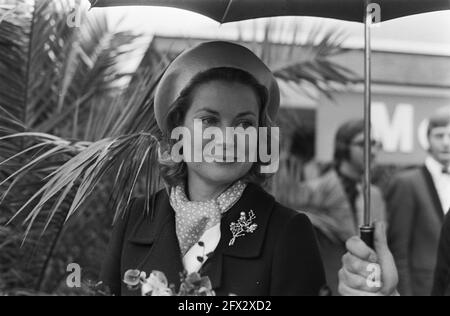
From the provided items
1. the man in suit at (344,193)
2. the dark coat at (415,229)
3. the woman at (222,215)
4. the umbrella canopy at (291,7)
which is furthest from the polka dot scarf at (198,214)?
the dark coat at (415,229)

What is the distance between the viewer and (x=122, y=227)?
7.18 ft

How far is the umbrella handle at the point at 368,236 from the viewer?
1.91 metres

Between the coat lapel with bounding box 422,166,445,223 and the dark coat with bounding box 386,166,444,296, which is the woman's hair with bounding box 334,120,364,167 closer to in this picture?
the dark coat with bounding box 386,166,444,296

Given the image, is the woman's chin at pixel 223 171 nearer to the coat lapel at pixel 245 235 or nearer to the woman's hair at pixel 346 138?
the coat lapel at pixel 245 235

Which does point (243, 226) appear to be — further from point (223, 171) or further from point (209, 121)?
point (209, 121)

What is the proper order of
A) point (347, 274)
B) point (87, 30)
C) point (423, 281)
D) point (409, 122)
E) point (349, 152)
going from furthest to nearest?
point (409, 122)
point (349, 152)
point (423, 281)
point (87, 30)
point (347, 274)

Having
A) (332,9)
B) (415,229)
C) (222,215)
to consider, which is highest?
(332,9)

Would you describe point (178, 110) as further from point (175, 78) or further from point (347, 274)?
point (347, 274)

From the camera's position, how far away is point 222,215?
203cm

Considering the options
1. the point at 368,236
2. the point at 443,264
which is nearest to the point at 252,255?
the point at 368,236

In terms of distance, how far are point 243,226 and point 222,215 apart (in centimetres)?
7

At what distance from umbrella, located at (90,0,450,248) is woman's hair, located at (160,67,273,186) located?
299 millimetres

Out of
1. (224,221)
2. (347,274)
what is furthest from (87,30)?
(347,274)
